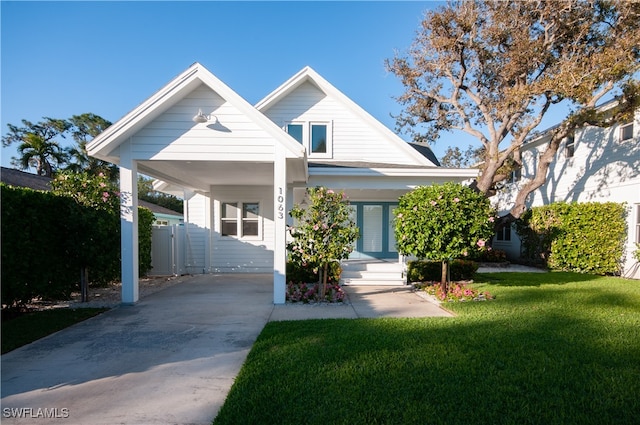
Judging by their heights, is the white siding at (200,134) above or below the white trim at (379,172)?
above

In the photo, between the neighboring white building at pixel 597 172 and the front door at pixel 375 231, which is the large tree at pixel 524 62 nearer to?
the neighboring white building at pixel 597 172

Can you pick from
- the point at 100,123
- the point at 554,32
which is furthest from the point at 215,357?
the point at 100,123

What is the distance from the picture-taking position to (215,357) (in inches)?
156

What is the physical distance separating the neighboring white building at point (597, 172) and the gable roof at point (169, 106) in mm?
12458

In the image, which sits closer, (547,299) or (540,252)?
(547,299)

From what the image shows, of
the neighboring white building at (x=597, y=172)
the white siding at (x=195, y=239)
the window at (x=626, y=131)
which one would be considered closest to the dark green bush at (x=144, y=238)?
the white siding at (x=195, y=239)

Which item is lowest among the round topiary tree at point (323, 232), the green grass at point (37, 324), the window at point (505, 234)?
the green grass at point (37, 324)

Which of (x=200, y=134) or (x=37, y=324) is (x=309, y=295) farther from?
(x=37, y=324)

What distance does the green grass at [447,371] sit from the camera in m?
2.68

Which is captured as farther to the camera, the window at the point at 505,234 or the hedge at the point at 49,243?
the window at the point at 505,234

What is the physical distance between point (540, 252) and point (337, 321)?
1119 cm

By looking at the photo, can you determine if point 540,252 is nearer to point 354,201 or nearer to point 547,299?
point 547,299

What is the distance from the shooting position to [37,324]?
5.27 meters

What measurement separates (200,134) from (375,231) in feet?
23.0
